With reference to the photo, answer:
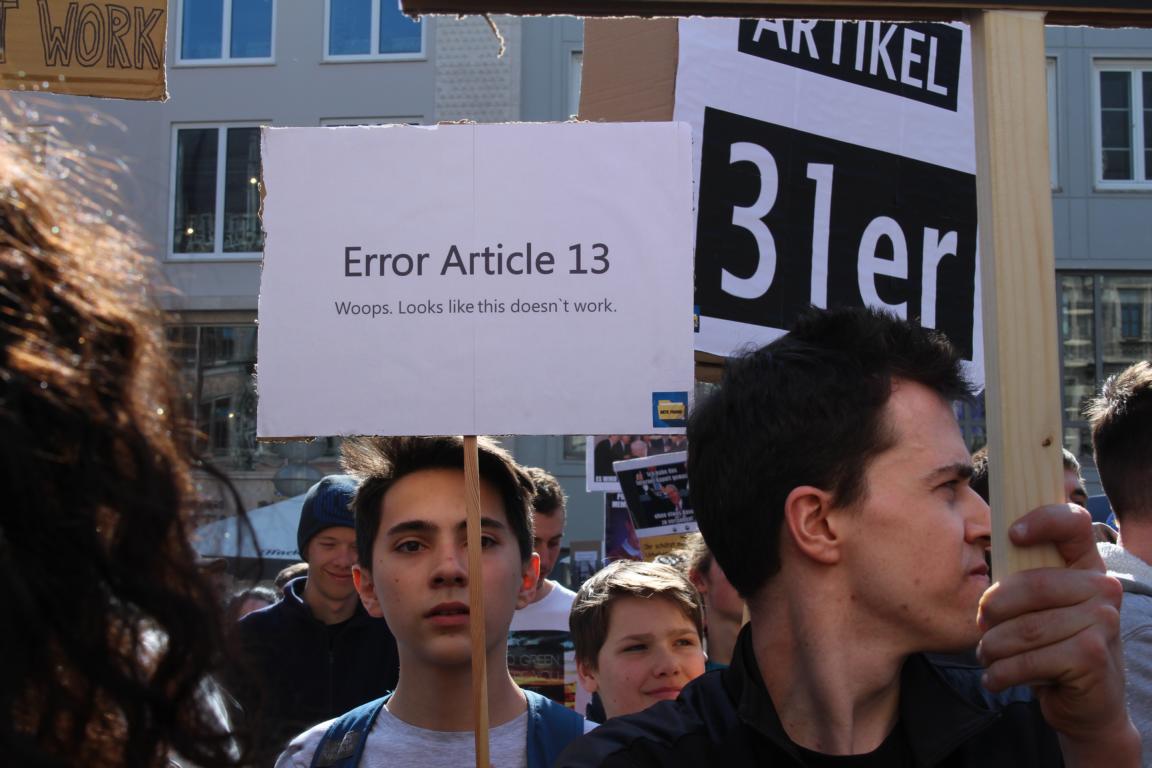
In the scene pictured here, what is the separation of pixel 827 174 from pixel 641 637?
141 cm

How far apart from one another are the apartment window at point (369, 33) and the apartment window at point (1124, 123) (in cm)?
1010

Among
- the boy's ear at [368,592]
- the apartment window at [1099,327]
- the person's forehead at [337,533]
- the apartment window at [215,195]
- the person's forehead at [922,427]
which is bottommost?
the boy's ear at [368,592]

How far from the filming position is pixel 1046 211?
150 cm

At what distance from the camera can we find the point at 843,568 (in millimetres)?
1898

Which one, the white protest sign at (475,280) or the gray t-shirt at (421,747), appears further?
the white protest sign at (475,280)

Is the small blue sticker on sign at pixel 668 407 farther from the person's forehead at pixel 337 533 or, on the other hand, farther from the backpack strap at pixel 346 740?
the person's forehead at pixel 337 533

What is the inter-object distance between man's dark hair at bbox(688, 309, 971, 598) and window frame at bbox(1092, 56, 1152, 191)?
17.5 meters

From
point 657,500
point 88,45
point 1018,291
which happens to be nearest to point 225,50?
→ point 657,500

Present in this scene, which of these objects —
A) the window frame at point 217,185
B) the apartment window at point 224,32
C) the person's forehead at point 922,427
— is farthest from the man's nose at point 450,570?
the apartment window at point 224,32

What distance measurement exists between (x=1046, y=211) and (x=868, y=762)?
0.85 meters

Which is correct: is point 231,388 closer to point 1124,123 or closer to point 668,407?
point 1124,123

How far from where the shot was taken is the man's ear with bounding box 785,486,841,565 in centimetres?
190

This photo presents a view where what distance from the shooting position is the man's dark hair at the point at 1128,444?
2.64 metres

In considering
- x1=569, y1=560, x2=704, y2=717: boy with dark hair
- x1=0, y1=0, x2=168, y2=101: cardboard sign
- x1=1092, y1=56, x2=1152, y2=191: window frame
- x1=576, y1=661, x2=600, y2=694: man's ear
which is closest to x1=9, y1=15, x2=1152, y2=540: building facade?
x1=1092, y1=56, x2=1152, y2=191: window frame
